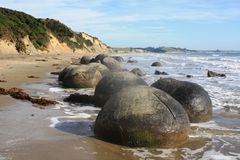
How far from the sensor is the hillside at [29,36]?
4010 cm

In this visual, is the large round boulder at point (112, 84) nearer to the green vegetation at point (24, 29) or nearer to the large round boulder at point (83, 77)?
the large round boulder at point (83, 77)

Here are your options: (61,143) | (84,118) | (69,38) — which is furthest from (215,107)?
(69,38)

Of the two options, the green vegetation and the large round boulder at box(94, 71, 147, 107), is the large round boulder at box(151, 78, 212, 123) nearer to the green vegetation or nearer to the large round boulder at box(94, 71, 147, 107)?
the large round boulder at box(94, 71, 147, 107)

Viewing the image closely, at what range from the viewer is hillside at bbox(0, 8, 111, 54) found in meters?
40.1

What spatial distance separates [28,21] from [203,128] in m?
50.0

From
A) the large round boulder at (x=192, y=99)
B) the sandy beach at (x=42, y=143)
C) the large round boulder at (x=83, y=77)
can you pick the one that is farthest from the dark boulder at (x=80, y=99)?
the large round boulder at (x=83, y=77)

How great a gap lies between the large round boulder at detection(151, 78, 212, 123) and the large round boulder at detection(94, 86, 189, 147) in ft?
7.59

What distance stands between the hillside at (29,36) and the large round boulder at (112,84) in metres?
27.6

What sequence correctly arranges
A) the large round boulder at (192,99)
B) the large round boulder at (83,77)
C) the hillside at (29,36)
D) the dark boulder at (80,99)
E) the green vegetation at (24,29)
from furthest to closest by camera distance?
1. the green vegetation at (24,29)
2. the hillside at (29,36)
3. the large round boulder at (83,77)
4. the dark boulder at (80,99)
5. the large round boulder at (192,99)

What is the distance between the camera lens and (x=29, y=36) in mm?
49812

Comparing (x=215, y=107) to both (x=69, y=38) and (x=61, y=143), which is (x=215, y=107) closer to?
(x=61, y=143)

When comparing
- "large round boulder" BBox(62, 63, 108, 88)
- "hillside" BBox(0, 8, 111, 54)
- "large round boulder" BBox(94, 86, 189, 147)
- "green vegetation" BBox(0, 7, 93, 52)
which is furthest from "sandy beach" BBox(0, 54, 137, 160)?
"green vegetation" BBox(0, 7, 93, 52)

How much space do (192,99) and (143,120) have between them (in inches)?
125

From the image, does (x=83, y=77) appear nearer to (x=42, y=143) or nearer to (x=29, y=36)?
(x=42, y=143)
